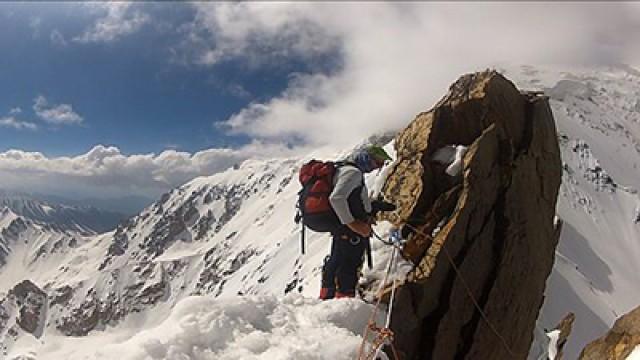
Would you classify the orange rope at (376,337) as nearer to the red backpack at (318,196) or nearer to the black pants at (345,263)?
the black pants at (345,263)

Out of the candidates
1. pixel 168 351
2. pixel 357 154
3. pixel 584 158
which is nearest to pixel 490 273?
pixel 357 154

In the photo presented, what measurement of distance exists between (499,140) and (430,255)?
3713mm

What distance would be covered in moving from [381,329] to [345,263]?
1794mm

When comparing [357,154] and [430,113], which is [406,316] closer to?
[357,154]

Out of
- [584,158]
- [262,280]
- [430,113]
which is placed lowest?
[262,280]

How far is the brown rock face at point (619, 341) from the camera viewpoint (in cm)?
1158

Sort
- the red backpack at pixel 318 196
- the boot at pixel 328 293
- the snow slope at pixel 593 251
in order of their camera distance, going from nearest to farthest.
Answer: the red backpack at pixel 318 196 < the boot at pixel 328 293 < the snow slope at pixel 593 251

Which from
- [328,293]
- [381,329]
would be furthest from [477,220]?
[381,329]

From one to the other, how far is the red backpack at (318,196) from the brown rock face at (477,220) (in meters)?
1.96

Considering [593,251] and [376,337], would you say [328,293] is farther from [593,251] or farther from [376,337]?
[593,251]

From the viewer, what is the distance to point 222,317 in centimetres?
995

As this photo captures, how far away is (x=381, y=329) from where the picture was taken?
11133 millimetres

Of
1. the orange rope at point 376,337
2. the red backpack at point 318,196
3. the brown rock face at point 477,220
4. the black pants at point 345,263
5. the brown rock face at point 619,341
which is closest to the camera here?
the orange rope at point 376,337

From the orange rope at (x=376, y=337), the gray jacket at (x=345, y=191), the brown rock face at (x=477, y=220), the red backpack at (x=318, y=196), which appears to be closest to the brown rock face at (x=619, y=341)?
the brown rock face at (x=477, y=220)
